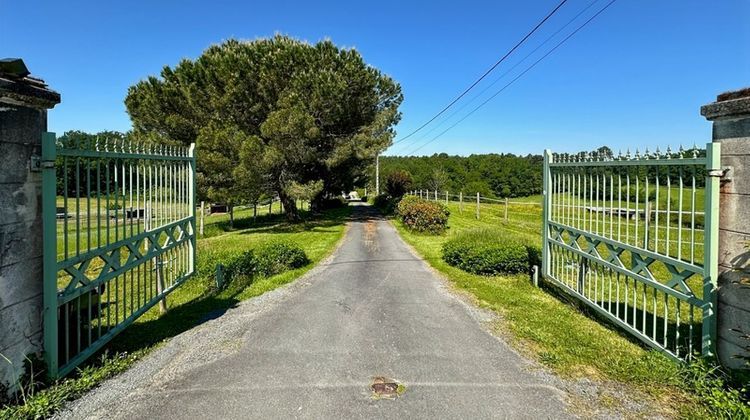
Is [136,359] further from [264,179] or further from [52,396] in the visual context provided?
[264,179]

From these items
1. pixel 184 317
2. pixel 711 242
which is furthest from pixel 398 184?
pixel 711 242

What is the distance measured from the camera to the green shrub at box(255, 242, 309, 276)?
26.9 feet

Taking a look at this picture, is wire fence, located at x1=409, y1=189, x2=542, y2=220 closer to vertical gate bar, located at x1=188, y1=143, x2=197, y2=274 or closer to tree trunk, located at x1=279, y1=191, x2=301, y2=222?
tree trunk, located at x1=279, y1=191, x2=301, y2=222

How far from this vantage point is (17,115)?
297cm

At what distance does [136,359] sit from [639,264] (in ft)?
16.8

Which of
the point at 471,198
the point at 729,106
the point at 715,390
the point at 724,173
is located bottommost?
the point at 715,390

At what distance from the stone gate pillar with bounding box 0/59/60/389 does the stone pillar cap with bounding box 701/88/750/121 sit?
5.31 m

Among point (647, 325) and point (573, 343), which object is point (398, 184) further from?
point (573, 343)

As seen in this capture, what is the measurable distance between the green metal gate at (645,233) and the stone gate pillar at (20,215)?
16.5 ft

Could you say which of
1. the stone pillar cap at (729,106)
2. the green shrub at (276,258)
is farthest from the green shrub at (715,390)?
the green shrub at (276,258)

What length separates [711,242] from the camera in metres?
3.26

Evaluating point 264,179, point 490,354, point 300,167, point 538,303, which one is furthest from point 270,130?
point 490,354

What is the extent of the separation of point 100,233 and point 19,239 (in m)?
1.20

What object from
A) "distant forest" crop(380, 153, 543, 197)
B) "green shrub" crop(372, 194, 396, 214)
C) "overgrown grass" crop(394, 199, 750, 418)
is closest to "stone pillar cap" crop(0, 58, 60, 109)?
"overgrown grass" crop(394, 199, 750, 418)
